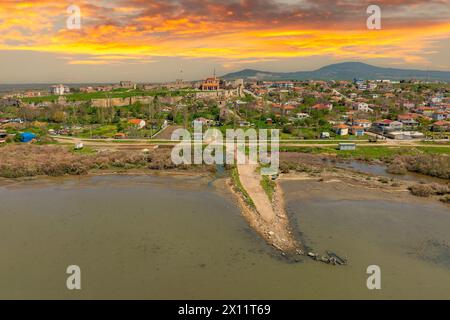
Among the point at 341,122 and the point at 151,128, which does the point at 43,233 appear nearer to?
the point at 151,128

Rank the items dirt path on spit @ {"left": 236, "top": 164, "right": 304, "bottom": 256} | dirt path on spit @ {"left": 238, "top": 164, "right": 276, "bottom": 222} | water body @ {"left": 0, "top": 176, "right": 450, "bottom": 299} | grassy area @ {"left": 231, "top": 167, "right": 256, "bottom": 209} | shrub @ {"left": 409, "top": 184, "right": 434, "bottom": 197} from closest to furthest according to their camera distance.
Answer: water body @ {"left": 0, "top": 176, "right": 450, "bottom": 299}
dirt path on spit @ {"left": 236, "top": 164, "right": 304, "bottom": 256}
dirt path on spit @ {"left": 238, "top": 164, "right": 276, "bottom": 222}
grassy area @ {"left": 231, "top": 167, "right": 256, "bottom": 209}
shrub @ {"left": 409, "top": 184, "right": 434, "bottom": 197}

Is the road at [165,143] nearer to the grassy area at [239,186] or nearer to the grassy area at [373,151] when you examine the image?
the grassy area at [373,151]

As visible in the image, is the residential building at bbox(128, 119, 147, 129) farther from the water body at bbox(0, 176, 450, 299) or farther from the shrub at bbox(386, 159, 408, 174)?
the shrub at bbox(386, 159, 408, 174)

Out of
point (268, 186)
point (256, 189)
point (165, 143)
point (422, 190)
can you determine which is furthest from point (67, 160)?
point (422, 190)

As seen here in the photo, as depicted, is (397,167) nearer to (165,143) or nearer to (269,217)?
(269,217)

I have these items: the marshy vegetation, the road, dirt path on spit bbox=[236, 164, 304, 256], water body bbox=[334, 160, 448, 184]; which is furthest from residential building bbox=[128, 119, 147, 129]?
water body bbox=[334, 160, 448, 184]

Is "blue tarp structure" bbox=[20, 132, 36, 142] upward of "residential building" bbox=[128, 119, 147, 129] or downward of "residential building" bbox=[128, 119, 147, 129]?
downward

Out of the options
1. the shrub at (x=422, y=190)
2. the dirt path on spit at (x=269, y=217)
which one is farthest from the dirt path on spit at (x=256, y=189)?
the shrub at (x=422, y=190)
